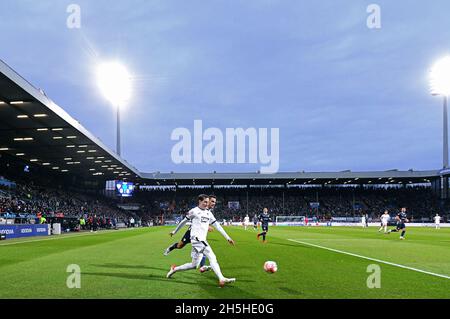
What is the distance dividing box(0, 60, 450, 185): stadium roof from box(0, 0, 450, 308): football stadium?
0.17 m

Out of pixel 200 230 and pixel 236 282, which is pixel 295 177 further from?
pixel 200 230

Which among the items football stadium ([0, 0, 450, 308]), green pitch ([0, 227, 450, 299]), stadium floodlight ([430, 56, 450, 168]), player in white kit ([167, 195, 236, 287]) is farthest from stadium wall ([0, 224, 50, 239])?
stadium floodlight ([430, 56, 450, 168])

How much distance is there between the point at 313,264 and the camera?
14312mm

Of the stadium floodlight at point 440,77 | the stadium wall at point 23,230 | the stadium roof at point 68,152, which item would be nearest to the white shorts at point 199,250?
the stadium roof at point 68,152

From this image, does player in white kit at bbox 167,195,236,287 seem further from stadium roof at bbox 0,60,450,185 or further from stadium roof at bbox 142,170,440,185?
stadium roof at bbox 142,170,440,185

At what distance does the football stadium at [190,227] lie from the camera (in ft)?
33.4

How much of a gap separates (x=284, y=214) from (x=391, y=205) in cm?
2230

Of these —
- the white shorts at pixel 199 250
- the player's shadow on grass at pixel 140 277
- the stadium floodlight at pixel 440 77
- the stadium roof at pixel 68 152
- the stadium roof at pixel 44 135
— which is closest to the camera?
the white shorts at pixel 199 250

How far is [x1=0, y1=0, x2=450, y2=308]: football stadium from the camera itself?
400 inches

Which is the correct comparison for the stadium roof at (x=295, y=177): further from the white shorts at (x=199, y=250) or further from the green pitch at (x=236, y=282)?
the white shorts at (x=199, y=250)

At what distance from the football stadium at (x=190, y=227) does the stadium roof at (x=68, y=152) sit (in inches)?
6.5
